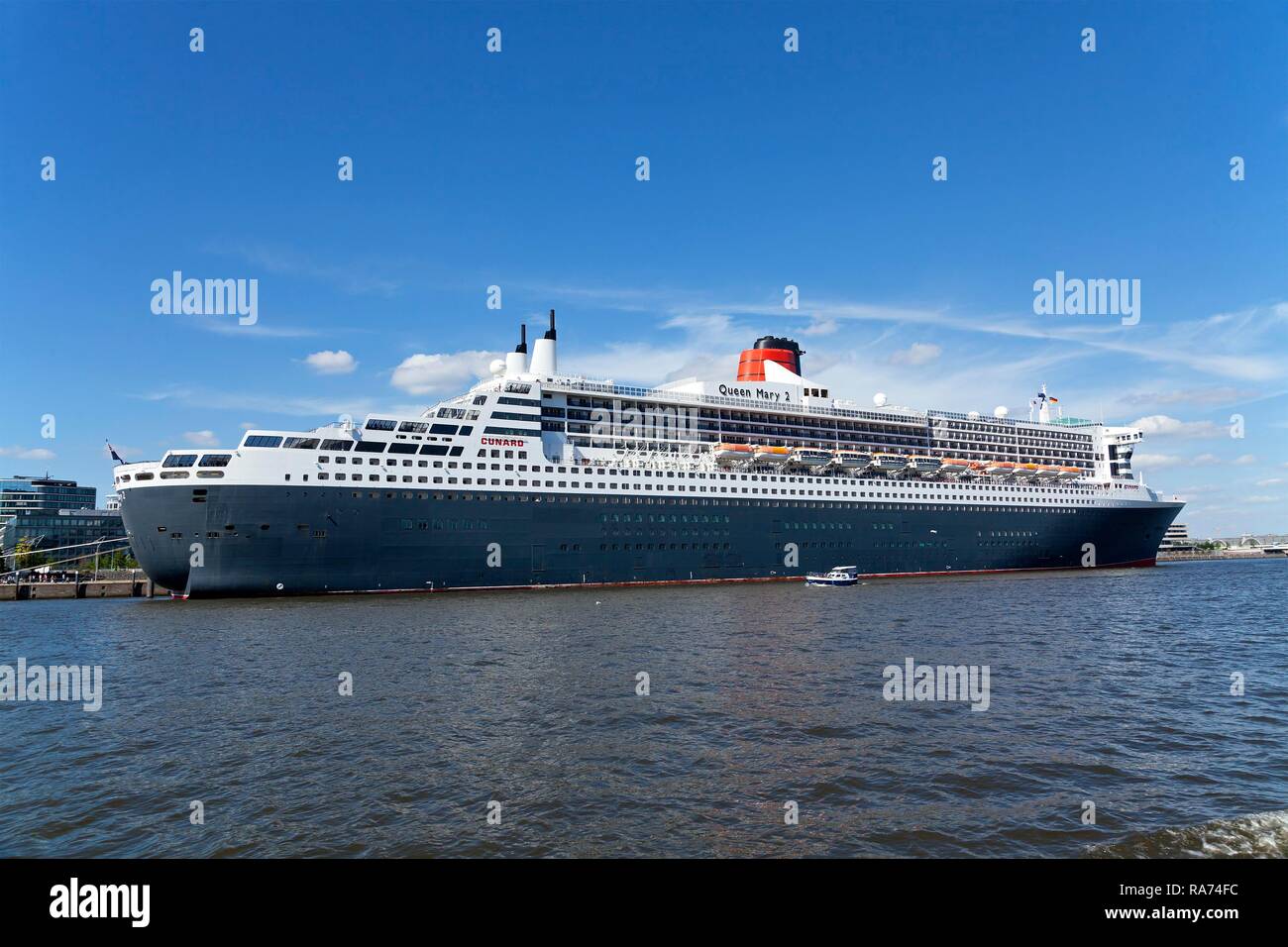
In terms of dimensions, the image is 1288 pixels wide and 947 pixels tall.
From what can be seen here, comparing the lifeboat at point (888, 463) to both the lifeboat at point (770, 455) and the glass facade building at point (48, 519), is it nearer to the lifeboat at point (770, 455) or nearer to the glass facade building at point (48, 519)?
the lifeboat at point (770, 455)

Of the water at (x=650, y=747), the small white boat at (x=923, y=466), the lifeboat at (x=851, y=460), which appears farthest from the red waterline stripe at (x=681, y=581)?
the water at (x=650, y=747)

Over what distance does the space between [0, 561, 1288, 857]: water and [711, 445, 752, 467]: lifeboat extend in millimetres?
33156

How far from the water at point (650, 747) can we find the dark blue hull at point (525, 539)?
14.5 metres

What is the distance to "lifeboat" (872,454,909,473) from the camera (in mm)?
70438

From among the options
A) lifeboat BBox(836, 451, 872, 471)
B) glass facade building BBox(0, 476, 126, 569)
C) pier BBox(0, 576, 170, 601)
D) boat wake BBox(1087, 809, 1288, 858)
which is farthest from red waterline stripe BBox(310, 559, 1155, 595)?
glass facade building BBox(0, 476, 126, 569)

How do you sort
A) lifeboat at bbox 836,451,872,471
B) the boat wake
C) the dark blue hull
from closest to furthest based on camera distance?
the boat wake, the dark blue hull, lifeboat at bbox 836,451,872,471

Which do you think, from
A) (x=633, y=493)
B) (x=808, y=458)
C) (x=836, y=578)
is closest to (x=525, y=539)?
(x=633, y=493)

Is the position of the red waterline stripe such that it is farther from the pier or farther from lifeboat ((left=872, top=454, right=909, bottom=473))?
the pier

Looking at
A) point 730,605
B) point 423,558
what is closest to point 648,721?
point 730,605

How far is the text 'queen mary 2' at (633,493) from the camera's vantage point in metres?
44.8
